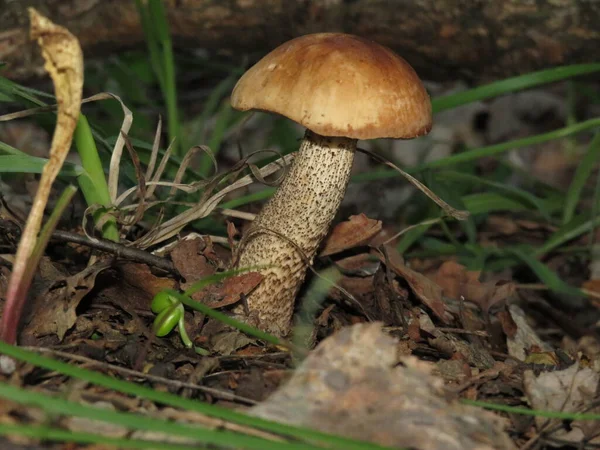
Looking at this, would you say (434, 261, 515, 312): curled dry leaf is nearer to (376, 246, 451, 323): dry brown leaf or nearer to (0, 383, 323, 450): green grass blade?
(376, 246, 451, 323): dry brown leaf

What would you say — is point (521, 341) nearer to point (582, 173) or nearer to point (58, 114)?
point (582, 173)

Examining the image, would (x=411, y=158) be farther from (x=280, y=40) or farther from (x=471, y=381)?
(x=471, y=381)

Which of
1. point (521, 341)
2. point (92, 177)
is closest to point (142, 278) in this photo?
point (92, 177)

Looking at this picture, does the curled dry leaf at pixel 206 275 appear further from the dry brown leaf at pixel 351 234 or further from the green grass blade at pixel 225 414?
the green grass blade at pixel 225 414

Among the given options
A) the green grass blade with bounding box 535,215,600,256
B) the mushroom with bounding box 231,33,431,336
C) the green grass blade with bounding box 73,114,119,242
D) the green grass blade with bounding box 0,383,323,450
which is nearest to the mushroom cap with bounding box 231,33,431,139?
the mushroom with bounding box 231,33,431,336

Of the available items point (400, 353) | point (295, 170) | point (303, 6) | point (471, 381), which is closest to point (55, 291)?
point (295, 170)

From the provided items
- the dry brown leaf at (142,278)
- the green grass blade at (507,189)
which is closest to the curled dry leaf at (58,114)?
the dry brown leaf at (142,278)
